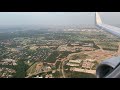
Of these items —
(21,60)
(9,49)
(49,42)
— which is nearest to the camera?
(21,60)
